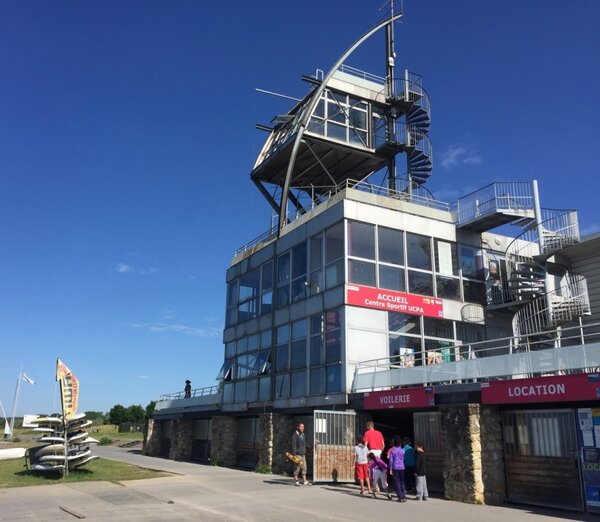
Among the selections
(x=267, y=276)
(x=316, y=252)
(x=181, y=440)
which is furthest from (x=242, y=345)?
(x=181, y=440)

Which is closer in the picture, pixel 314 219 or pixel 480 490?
pixel 480 490

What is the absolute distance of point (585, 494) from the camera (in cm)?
1158

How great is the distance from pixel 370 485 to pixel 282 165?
1702cm

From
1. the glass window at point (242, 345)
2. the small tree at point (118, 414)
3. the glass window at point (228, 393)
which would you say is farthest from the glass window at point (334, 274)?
the small tree at point (118, 414)

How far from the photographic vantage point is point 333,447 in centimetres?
1675

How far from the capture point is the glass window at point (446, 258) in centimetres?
2147

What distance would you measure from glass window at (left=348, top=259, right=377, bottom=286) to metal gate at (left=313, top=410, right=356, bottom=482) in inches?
180

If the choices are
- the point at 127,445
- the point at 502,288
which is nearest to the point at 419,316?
the point at 502,288

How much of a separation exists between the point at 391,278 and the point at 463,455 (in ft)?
26.5

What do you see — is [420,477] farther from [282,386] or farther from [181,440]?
[181,440]

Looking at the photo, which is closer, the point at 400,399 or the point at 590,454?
the point at 590,454

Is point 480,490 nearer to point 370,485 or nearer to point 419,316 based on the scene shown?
point 370,485

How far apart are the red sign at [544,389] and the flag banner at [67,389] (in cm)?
1240

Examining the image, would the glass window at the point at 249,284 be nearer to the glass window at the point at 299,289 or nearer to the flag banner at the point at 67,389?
the glass window at the point at 299,289
